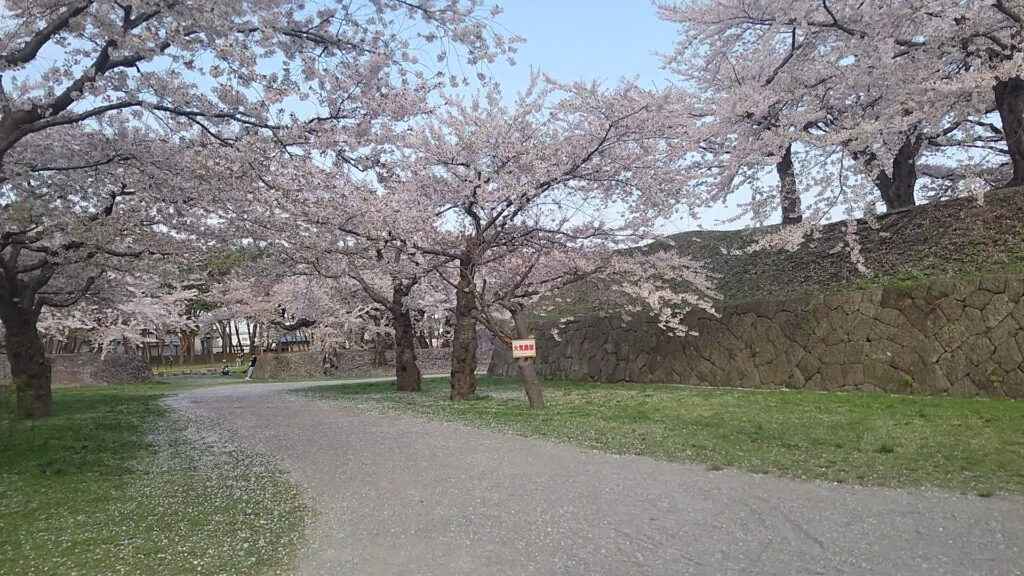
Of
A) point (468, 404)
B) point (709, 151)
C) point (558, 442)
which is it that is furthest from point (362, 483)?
point (709, 151)

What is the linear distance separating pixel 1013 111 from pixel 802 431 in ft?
25.8

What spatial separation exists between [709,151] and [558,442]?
9.19 m

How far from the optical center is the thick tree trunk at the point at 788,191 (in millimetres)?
13420

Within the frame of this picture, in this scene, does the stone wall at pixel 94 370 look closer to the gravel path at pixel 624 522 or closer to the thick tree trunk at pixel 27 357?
the thick tree trunk at pixel 27 357

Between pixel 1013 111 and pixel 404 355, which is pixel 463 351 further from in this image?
pixel 1013 111

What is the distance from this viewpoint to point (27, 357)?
11086 millimetres

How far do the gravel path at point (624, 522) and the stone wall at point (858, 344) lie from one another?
5.76 m

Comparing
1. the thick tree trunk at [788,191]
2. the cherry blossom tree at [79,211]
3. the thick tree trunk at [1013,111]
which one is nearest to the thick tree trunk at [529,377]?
the cherry blossom tree at [79,211]

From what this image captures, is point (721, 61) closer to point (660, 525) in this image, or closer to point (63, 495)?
point (660, 525)

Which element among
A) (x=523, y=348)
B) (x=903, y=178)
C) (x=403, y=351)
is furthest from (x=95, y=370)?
(x=903, y=178)

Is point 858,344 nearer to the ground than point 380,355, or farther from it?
farther from it

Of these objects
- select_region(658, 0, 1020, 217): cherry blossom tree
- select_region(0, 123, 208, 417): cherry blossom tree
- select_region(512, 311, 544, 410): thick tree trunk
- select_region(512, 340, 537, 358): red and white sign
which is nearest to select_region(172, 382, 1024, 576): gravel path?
select_region(512, 340, 537, 358): red and white sign

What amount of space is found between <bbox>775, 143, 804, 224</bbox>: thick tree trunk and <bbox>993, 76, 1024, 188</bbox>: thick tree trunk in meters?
3.47

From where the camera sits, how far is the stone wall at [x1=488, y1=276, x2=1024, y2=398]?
28.4 feet
